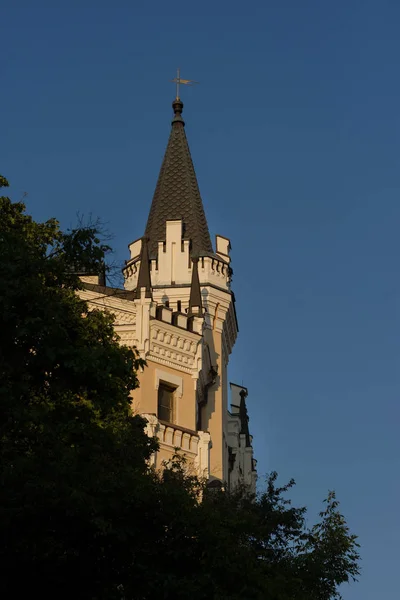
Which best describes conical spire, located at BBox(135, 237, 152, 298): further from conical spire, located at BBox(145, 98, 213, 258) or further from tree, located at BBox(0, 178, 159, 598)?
tree, located at BBox(0, 178, 159, 598)

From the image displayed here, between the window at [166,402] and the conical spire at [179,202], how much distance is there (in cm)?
717

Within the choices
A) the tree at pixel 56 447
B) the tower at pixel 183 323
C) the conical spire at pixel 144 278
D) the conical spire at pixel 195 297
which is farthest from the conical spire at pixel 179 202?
the tree at pixel 56 447

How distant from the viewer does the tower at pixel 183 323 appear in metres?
32.4

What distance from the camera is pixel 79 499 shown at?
640 inches

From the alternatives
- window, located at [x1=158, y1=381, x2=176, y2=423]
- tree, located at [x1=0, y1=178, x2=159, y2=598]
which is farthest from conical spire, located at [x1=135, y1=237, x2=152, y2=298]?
tree, located at [x1=0, y1=178, x2=159, y2=598]

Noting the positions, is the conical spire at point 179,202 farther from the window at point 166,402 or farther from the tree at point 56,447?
the tree at point 56,447

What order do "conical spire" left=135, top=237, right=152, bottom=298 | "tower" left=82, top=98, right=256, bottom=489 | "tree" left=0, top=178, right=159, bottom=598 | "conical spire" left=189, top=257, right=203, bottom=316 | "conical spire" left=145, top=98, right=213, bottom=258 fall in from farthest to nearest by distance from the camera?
"conical spire" left=145, top=98, right=213, bottom=258, "conical spire" left=189, top=257, right=203, bottom=316, "conical spire" left=135, top=237, right=152, bottom=298, "tower" left=82, top=98, right=256, bottom=489, "tree" left=0, top=178, right=159, bottom=598

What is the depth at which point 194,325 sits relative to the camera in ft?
113

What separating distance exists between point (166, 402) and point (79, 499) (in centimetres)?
1655

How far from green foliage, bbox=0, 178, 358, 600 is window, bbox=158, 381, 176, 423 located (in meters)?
12.6

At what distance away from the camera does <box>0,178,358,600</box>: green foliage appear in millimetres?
16500

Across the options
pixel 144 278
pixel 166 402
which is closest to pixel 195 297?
pixel 144 278

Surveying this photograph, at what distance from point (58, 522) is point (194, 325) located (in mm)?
17824

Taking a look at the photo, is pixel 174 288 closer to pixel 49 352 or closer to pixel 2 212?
pixel 2 212
